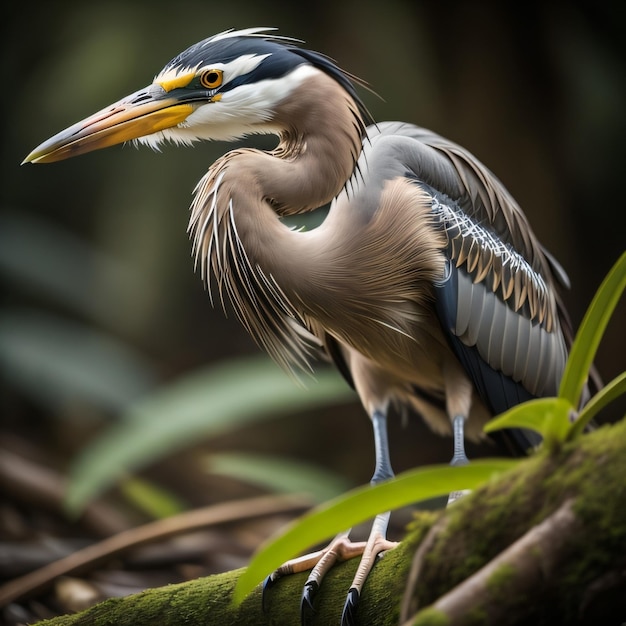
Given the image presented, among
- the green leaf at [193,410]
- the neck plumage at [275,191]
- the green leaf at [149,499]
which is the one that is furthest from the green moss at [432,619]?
the green leaf at [149,499]

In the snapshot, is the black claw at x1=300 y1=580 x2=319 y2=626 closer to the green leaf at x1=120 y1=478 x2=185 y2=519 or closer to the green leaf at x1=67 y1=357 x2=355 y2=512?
the green leaf at x1=67 y1=357 x2=355 y2=512

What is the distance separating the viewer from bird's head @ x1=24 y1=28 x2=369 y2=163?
50.7 inches

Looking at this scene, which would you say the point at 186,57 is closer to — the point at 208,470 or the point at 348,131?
the point at 348,131

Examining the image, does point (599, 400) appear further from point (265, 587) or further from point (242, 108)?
point (242, 108)

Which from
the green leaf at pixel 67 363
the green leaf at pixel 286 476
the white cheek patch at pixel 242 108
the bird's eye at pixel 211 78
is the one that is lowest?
the green leaf at pixel 286 476

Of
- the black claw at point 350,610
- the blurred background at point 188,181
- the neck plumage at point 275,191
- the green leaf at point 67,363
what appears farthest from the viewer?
the blurred background at point 188,181

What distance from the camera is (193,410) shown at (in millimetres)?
2434

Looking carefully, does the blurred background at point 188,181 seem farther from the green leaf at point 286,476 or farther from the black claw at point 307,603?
the black claw at point 307,603

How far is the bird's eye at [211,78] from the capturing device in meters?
1.31

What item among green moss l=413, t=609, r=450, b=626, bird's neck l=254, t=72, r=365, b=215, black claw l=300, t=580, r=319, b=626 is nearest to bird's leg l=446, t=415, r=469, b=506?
black claw l=300, t=580, r=319, b=626

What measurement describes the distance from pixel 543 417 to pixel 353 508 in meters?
0.19

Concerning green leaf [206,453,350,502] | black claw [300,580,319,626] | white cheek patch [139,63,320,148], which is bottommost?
green leaf [206,453,350,502]

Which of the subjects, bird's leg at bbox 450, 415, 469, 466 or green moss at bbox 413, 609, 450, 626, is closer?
green moss at bbox 413, 609, 450, 626

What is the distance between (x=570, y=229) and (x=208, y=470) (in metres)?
1.58
